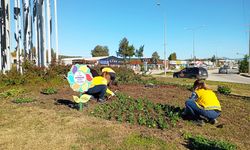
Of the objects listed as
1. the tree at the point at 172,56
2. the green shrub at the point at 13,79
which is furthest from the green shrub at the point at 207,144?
the tree at the point at 172,56

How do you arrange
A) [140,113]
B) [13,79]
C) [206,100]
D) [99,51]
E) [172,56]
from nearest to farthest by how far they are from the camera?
[206,100]
[140,113]
[13,79]
[99,51]
[172,56]

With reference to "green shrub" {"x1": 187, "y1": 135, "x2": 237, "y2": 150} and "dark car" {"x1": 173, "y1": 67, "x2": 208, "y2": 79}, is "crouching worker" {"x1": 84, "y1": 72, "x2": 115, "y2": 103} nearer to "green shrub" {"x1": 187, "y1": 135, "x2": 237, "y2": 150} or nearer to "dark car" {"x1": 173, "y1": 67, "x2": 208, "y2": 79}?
"green shrub" {"x1": 187, "y1": 135, "x2": 237, "y2": 150}

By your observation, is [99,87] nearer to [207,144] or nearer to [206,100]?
[206,100]

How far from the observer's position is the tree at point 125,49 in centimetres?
7681

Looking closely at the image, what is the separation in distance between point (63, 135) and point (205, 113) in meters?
3.83

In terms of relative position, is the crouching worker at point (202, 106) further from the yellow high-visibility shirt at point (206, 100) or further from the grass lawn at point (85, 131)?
the grass lawn at point (85, 131)

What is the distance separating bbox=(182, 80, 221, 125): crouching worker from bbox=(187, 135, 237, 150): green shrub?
5.14ft

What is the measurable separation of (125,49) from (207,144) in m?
71.5

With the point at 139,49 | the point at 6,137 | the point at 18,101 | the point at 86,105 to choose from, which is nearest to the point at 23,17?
the point at 18,101

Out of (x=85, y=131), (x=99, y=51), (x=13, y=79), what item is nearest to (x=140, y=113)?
(x=85, y=131)

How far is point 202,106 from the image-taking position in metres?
7.80

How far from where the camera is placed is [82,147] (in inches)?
212

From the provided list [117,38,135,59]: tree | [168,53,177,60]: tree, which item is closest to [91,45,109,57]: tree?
[168,53,177,60]: tree

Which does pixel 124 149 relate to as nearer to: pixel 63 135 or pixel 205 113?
pixel 63 135
